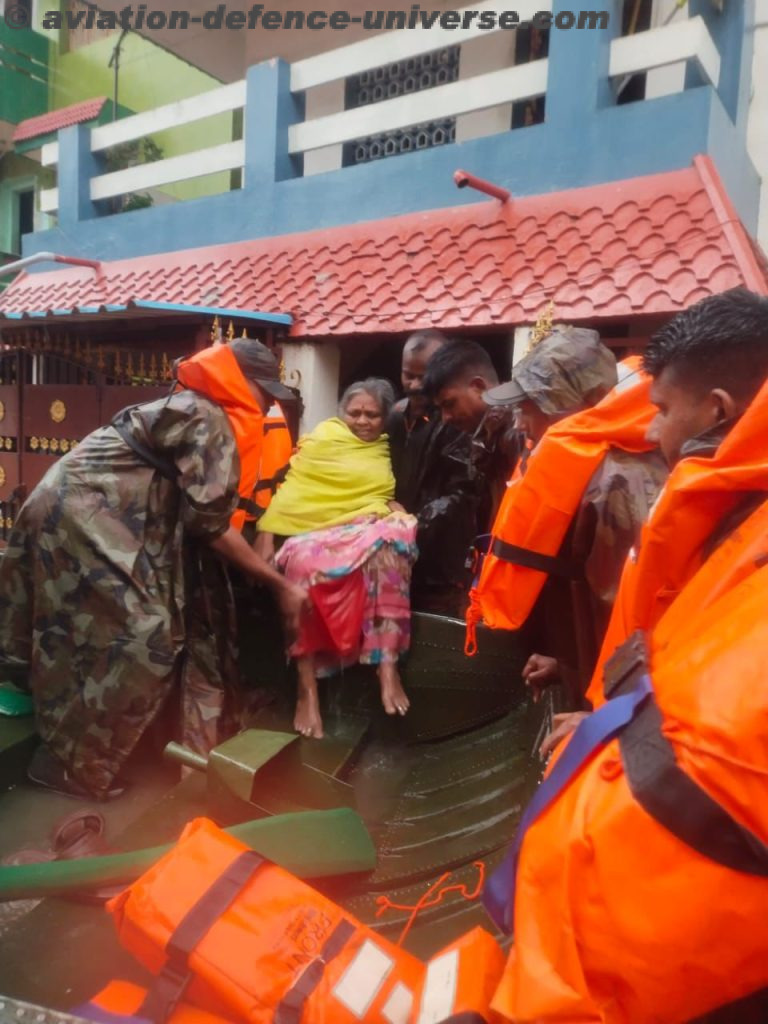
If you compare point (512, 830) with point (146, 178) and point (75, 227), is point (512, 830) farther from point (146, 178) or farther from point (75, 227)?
point (75, 227)

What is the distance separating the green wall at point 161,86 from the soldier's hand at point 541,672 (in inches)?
393

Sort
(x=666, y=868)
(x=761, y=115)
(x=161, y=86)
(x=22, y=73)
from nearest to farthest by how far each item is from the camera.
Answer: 1. (x=666, y=868)
2. (x=761, y=115)
3. (x=161, y=86)
4. (x=22, y=73)

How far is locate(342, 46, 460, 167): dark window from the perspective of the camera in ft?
20.6

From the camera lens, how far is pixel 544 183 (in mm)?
4961

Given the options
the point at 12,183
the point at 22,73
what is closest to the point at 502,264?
the point at 22,73

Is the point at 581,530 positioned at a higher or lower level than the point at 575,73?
lower

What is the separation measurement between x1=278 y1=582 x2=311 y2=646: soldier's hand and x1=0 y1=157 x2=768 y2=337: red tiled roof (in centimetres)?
245

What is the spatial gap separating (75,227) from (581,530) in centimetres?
762

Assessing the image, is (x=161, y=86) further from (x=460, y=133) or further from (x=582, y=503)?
(x=582, y=503)

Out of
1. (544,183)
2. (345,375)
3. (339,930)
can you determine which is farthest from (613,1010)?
(345,375)

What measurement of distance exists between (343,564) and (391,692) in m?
0.55

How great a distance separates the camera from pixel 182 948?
1.46m

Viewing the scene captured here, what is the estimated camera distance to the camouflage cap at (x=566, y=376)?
2.25m

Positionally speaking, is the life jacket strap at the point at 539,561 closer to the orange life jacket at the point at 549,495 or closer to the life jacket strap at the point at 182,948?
the orange life jacket at the point at 549,495
